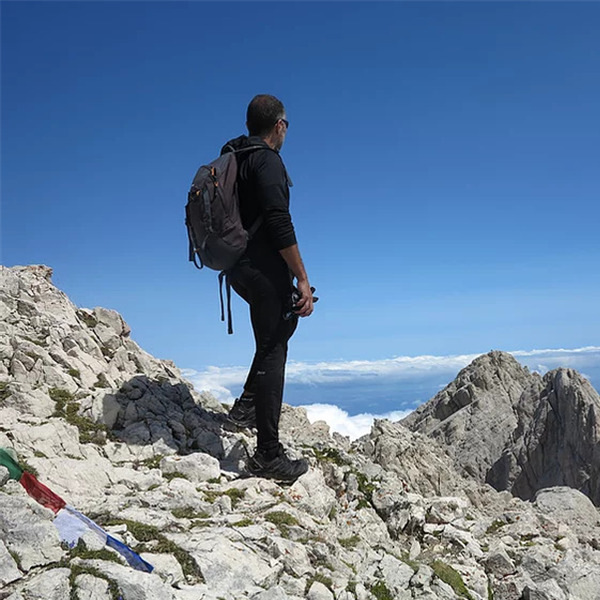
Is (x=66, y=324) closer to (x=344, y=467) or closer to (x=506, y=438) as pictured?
(x=344, y=467)

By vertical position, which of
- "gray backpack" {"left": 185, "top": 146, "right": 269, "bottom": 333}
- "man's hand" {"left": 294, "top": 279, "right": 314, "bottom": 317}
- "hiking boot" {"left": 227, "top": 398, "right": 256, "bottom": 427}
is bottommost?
"hiking boot" {"left": 227, "top": 398, "right": 256, "bottom": 427}

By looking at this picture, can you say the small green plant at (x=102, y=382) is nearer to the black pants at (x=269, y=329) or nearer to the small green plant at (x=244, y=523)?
the black pants at (x=269, y=329)

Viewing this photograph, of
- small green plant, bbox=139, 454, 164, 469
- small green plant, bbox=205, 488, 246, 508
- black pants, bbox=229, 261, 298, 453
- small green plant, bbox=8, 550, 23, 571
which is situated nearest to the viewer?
small green plant, bbox=8, 550, 23, 571

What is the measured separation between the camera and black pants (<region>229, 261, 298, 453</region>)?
9.75 metres

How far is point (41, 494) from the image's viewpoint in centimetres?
729

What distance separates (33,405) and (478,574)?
7421 mm

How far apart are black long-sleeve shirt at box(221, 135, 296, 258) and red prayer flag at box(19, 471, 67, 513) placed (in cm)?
438

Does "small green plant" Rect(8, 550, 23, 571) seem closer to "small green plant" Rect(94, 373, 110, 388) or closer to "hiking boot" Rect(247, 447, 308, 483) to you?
"hiking boot" Rect(247, 447, 308, 483)

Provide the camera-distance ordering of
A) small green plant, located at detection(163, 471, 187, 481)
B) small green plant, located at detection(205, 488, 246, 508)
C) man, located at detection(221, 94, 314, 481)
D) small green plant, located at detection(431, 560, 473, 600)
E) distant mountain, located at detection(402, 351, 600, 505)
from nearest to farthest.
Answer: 1. small green plant, located at detection(431, 560, 473, 600)
2. small green plant, located at detection(205, 488, 246, 508)
3. man, located at detection(221, 94, 314, 481)
4. small green plant, located at detection(163, 471, 187, 481)
5. distant mountain, located at detection(402, 351, 600, 505)

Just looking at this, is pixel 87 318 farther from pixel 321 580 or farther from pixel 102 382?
pixel 321 580

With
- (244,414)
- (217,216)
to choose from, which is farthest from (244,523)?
(217,216)

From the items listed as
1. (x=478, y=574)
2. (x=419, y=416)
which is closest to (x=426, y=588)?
(x=478, y=574)

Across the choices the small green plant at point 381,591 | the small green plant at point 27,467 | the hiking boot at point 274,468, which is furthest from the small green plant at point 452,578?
the small green plant at point 27,467

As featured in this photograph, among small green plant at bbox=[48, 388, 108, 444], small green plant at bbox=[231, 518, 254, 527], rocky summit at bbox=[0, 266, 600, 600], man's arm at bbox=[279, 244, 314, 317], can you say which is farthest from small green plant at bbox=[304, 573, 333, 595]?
small green plant at bbox=[48, 388, 108, 444]
